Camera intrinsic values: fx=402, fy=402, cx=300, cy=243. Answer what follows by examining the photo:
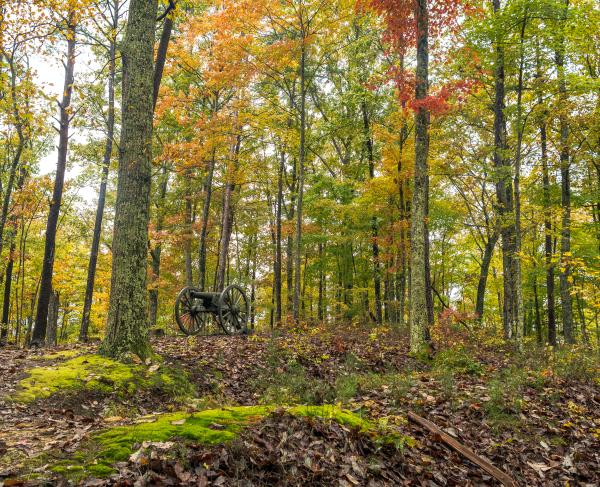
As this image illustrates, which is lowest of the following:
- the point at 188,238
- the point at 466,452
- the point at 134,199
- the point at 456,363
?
the point at 466,452

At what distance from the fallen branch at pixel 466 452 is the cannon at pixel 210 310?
7.89 meters

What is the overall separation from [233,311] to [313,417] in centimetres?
883

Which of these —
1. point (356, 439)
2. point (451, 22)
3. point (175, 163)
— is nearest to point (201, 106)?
point (175, 163)

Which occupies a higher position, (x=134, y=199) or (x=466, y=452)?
(x=134, y=199)

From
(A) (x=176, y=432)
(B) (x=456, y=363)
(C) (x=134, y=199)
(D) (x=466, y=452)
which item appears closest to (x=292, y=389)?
(D) (x=466, y=452)

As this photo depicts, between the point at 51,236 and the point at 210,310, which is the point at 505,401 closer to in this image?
the point at 210,310

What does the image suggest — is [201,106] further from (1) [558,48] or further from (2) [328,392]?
(2) [328,392]

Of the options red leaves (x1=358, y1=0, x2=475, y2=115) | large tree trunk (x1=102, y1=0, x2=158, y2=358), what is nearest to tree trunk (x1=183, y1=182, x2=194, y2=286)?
large tree trunk (x1=102, y1=0, x2=158, y2=358)

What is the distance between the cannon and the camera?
38.3 ft

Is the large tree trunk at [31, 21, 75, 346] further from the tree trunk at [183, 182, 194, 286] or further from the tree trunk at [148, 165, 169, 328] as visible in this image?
the tree trunk at [148, 165, 169, 328]

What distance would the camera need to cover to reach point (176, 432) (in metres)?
3.39

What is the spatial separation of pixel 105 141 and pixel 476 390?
627 inches

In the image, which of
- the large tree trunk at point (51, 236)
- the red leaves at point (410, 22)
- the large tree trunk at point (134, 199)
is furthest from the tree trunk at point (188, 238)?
the red leaves at point (410, 22)

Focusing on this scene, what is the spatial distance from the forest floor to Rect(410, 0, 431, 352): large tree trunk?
86 centimetres
